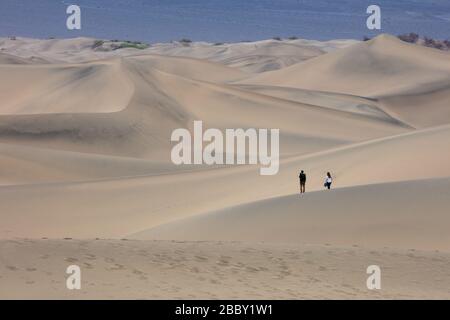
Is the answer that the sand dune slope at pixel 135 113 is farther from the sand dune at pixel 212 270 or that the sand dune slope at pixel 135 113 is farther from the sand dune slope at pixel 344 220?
the sand dune at pixel 212 270

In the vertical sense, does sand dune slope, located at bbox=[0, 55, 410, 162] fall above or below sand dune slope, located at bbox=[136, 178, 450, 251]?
above

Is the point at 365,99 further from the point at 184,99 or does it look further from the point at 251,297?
the point at 251,297

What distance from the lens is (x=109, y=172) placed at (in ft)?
107

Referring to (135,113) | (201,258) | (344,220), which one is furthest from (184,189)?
(135,113)

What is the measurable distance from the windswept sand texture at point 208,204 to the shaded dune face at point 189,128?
0.11 m

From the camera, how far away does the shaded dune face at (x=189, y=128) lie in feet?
70.3

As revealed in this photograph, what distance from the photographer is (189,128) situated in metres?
52.4

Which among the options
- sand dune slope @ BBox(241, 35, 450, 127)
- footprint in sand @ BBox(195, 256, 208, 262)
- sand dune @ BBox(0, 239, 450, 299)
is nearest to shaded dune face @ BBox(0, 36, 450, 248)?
sand dune slope @ BBox(241, 35, 450, 127)

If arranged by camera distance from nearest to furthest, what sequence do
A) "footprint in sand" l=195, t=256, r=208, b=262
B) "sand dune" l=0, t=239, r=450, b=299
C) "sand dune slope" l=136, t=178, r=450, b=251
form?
"sand dune" l=0, t=239, r=450, b=299 → "footprint in sand" l=195, t=256, r=208, b=262 → "sand dune slope" l=136, t=178, r=450, b=251

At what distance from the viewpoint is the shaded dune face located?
21.4m

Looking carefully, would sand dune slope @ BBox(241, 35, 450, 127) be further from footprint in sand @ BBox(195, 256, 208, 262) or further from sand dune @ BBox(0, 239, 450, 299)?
footprint in sand @ BBox(195, 256, 208, 262)

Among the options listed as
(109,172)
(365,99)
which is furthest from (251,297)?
(365,99)

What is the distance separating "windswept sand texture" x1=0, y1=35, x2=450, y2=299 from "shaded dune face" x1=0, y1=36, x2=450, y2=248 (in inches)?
4.4
